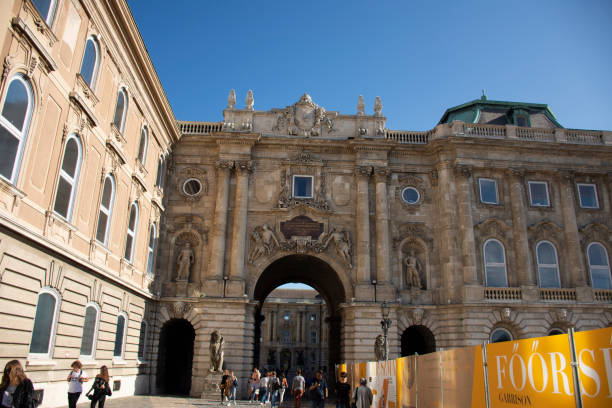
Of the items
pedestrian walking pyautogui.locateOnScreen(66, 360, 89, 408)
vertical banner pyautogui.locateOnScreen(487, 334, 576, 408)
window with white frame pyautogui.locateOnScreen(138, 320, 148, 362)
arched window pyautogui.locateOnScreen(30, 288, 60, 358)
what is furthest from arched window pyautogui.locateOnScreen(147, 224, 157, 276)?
vertical banner pyautogui.locateOnScreen(487, 334, 576, 408)

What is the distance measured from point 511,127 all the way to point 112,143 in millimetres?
24505

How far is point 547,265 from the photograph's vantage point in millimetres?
30141

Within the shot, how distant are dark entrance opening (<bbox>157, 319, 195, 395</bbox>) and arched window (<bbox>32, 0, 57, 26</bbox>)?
18.5m

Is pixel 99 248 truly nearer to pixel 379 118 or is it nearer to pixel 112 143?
pixel 112 143

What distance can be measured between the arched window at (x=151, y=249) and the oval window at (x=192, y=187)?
353 centimetres

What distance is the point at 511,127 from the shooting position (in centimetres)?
3188

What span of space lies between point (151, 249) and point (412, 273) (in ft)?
51.3

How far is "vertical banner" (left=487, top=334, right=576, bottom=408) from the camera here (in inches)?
240

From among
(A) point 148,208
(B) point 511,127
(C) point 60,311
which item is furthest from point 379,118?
(C) point 60,311

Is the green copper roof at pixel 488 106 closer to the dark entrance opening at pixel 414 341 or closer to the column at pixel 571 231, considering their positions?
the column at pixel 571 231

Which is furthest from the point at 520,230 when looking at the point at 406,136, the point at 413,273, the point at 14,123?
the point at 14,123

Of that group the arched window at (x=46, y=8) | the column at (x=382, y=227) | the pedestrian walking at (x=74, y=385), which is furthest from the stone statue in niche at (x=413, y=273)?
the arched window at (x=46, y=8)

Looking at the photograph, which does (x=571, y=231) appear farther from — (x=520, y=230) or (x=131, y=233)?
(x=131, y=233)

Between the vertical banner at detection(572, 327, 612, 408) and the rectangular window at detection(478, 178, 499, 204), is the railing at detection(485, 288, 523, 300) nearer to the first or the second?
the rectangular window at detection(478, 178, 499, 204)
